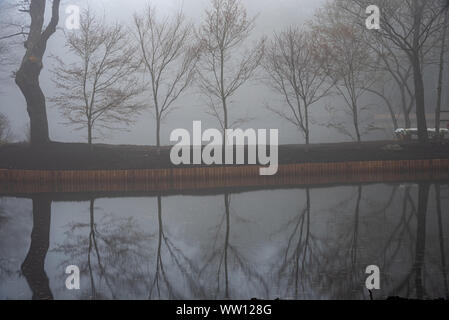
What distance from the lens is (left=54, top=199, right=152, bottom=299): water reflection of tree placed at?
16.6 feet

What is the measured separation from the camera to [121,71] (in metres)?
14.5

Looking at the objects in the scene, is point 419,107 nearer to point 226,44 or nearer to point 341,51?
point 341,51

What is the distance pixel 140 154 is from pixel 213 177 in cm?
257

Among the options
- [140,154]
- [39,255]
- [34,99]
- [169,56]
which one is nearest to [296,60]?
[169,56]

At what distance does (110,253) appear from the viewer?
6.39 metres

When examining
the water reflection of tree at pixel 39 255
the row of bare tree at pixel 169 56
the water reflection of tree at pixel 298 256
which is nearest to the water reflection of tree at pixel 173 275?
the water reflection of tree at pixel 298 256

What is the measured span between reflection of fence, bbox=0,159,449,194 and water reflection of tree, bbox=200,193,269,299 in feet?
15.2

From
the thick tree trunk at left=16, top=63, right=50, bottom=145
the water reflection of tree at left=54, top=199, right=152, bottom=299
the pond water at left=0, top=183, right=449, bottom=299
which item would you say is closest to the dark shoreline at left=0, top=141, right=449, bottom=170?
the thick tree trunk at left=16, top=63, right=50, bottom=145

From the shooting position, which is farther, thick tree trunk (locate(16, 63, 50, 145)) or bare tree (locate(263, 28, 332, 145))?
bare tree (locate(263, 28, 332, 145))

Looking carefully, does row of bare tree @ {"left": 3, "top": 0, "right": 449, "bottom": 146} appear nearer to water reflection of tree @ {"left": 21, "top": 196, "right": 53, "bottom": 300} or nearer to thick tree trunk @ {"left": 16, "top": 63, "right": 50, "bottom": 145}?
thick tree trunk @ {"left": 16, "top": 63, "right": 50, "bottom": 145}

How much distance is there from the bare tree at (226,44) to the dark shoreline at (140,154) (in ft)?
8.85

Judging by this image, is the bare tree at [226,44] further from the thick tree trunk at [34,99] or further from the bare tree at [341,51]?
the thick tree trunk at [34,99]
